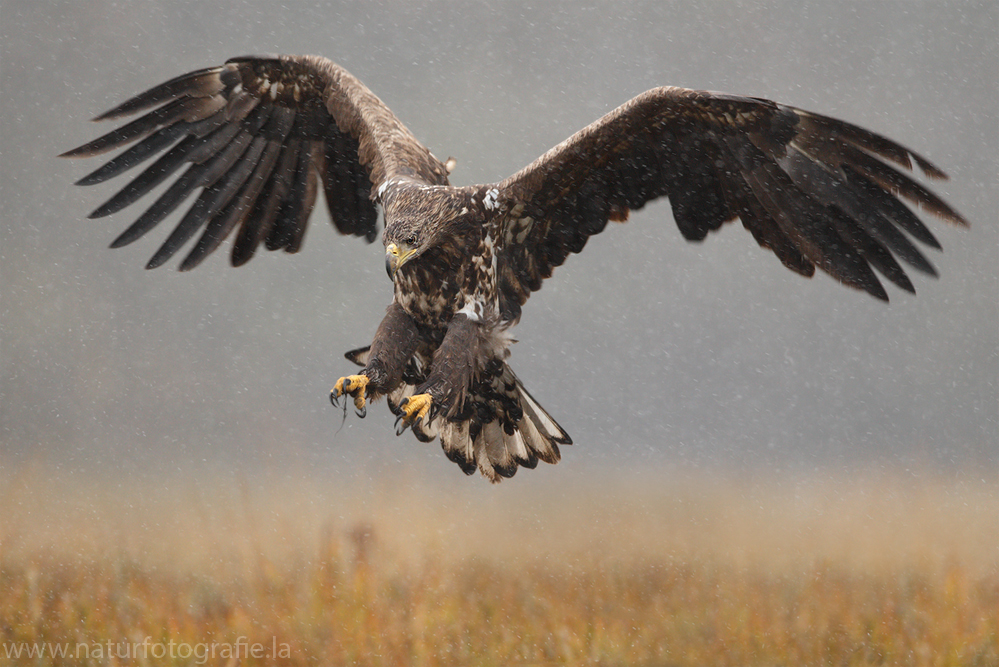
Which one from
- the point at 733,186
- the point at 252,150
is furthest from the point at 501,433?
the point at 252,150

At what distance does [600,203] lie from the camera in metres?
3.98

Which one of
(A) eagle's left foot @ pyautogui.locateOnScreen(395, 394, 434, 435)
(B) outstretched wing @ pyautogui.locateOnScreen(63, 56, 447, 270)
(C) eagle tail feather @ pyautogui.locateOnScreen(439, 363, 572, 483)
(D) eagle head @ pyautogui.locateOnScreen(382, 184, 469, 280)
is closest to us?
(A) eagle's left foot @ pyautogui.locateOnScreen(395, 394, 434, 435)

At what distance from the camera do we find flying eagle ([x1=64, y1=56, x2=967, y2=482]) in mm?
3385

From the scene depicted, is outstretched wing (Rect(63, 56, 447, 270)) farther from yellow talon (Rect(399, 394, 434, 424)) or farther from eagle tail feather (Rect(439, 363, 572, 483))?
yellow talon (Rect(399, 394, 434, 424))

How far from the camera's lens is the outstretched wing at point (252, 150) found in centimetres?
423

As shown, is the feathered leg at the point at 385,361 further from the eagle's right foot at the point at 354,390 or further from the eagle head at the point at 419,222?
the eagle head at the point at 419,222

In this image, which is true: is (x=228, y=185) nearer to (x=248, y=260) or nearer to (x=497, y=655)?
(x=248, y=260)

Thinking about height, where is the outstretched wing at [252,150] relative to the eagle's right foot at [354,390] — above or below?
above

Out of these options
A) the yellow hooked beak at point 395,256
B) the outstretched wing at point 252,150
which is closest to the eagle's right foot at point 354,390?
the yellow hooked beak at point 395,256

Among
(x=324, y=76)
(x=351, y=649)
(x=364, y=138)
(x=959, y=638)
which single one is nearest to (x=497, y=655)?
(x=351, y=649)

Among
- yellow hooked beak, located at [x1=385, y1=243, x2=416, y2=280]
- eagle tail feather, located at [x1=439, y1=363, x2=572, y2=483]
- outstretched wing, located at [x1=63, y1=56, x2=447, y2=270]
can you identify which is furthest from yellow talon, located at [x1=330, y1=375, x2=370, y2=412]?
outstretched wing, located at [x1=63, y1=56, x2=447, y2=270]

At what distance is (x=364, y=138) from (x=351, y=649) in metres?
2.88

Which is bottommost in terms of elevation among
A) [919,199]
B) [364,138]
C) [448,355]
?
[448,355]

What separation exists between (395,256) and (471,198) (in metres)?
0.57
